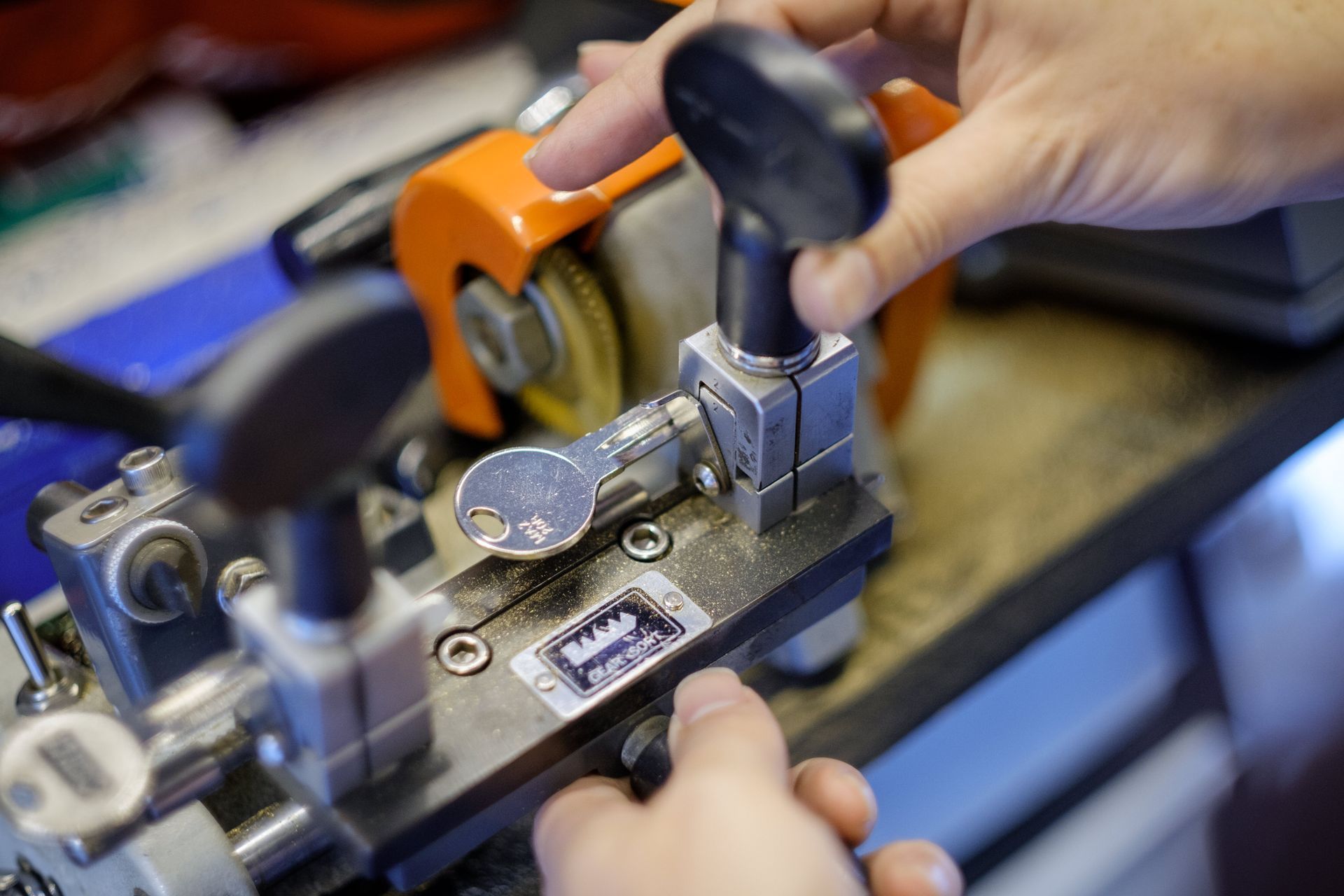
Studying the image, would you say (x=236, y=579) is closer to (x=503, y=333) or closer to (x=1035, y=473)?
(x=503, y=333)

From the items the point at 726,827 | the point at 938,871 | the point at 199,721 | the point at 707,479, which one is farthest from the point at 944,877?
the point at 199,721

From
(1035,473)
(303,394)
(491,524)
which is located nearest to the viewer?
(303,394)

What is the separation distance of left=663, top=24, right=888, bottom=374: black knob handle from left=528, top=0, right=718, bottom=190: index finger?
0.18 metres

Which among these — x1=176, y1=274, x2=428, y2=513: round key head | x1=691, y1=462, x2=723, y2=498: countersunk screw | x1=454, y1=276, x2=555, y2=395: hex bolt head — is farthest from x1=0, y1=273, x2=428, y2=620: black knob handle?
x1=454, y1=276, x2=555, y2=395: hex bolt head

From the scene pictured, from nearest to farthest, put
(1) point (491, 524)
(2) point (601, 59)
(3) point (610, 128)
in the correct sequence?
(1) point (491, 524) → (3) point (610, 128) → (2) point (601, 59)

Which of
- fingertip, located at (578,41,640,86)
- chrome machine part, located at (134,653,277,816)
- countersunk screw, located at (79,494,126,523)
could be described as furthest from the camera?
fingertip, located at (578,41,640,86)

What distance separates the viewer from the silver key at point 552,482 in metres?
0.53

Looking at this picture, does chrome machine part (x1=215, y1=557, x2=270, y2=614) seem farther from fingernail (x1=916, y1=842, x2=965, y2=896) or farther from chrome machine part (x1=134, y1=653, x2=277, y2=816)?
fingernail (x1=916, y1=842, x2=965, y2=896)

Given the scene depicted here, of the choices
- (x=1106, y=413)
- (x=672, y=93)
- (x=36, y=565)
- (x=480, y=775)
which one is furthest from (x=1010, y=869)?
(x=36, y=565)

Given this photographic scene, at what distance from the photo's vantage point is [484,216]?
709mm

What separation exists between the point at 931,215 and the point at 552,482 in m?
0.23

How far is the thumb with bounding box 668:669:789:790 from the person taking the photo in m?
0.48

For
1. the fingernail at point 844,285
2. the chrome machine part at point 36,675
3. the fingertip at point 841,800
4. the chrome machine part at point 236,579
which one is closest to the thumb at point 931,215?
the fingernail at point 844,285

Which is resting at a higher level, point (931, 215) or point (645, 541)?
point (931, 215)
